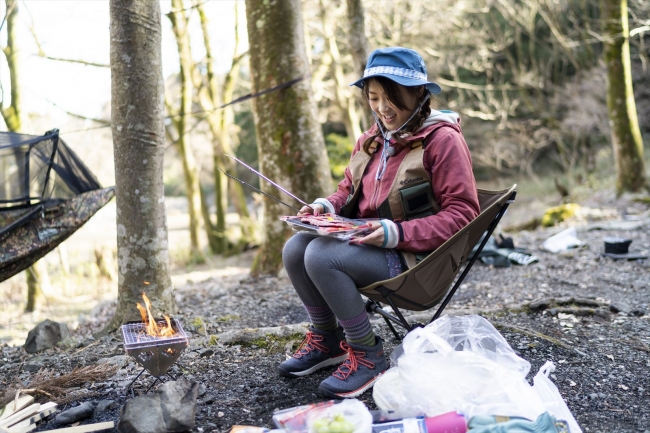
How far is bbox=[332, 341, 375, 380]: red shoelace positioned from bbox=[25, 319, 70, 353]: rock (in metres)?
1.99

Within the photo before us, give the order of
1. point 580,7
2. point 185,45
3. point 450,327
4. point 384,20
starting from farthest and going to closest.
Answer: point 580,7 < point 384,20 < point 185,45 < point 450,327

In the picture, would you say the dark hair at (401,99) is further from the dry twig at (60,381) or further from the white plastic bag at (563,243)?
the white plastic bag at (563,243)

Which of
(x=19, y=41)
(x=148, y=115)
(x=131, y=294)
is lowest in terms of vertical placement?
(x=131, y=294)

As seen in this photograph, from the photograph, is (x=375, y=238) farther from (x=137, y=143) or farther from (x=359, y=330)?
(x=137, y=143)

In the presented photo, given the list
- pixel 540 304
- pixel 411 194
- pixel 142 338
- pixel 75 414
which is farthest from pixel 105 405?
pixel 540 304

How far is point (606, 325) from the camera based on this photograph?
3191 mm

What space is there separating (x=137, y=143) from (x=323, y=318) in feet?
5.06

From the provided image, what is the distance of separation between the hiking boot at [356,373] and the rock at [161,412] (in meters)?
0.55

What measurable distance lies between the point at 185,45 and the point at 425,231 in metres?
10.0

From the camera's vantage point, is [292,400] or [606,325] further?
[606,325]

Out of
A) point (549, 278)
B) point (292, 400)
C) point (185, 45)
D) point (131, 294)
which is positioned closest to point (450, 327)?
point (292, 400)

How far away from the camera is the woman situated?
2.26 meters

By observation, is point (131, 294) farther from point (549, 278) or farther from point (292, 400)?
point (549, 278)

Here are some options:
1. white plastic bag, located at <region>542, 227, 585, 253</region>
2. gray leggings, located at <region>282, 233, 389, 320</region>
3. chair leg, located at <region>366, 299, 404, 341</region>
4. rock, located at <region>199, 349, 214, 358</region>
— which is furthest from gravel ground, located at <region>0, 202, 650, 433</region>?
white plastic bag, located at <region>542, 227, 585, 253</region>
